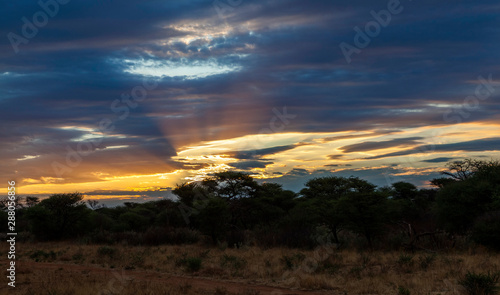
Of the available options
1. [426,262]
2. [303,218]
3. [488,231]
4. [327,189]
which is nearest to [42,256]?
[303,218]

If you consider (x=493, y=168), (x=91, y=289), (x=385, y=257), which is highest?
(x=493, y=168)

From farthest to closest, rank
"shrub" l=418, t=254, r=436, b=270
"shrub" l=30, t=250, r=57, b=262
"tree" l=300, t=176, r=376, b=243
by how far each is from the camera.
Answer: "tree" l=300, t=176, r=376, b=243 → "shrub" l=30, t=250, r=57, b=262 → "shrub" l=418, t=254, r=436, b=270

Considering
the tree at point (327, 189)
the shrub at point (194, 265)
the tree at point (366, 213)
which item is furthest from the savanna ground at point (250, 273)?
the tree at point (327, 189)

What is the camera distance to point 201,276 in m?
17.8

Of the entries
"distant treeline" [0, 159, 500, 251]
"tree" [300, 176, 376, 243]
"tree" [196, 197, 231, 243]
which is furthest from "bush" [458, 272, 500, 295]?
"tree" [196, 197, 231, 243]

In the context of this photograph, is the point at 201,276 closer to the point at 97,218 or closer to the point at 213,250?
the point at 213,250

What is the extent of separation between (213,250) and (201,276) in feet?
28.0

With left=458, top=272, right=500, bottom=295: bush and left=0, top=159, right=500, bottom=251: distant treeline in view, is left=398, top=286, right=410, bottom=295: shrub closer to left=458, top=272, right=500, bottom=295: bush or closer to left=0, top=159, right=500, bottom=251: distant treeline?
left=458, top=272, right=500, bottom=295: bush

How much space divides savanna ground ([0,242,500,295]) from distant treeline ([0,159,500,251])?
10.2ft

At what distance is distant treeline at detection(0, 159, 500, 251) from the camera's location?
25.0 m

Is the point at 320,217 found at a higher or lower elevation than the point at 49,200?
lower

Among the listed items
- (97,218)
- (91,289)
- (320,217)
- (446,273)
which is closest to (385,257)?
(446,273)

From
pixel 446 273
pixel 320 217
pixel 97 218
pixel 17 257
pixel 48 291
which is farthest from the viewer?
pixel 97 218

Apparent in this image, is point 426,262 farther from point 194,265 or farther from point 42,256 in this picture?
point 42,256
